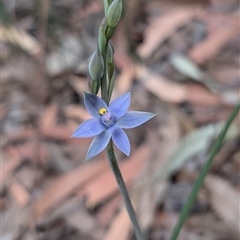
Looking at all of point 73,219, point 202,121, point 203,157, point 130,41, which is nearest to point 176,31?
point 130,41

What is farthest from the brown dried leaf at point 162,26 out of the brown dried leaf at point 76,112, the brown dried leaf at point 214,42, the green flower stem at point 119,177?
the green flower stem at point 119,177

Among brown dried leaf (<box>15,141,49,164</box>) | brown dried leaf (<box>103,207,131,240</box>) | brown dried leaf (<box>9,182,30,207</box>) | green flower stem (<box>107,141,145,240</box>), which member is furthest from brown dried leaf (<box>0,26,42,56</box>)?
green flower stem (<box>107,141,145,240</box>)

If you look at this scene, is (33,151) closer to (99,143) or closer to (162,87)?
(162,87)

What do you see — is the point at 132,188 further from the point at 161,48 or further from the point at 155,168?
the point at 161,48

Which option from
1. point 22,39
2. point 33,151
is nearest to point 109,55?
point 33,151

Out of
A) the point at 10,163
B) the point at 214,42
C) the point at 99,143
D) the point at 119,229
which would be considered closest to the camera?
the point at 99,143

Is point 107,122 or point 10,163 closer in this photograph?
point 107,122

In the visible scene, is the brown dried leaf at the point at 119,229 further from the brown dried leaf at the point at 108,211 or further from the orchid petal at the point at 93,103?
the orchid petal at the point at 93,103
